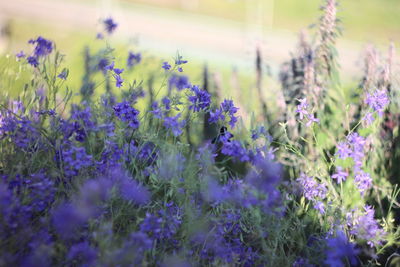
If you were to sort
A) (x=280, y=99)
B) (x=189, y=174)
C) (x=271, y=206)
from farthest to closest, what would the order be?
1. (x=280, y=99)
2. (x=189, y=174)
3. (x=271, y=206)

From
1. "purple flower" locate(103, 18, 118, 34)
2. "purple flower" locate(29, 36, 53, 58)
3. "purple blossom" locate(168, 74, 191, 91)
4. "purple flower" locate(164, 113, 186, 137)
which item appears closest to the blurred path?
"purple flower" locate(103, 18, 118, 34)

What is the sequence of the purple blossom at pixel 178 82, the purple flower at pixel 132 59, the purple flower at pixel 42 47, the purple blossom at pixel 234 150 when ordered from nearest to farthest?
the purple blossom at pixel 234 150 → the purple flower at pixel 42 47 → the purple blossom at pixel 178 82 → the purple flower at pixel 132 59

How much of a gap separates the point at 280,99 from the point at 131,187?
4.27 ft

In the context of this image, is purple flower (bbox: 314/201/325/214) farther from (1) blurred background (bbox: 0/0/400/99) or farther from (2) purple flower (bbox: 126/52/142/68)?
(1) blurred background (bbox: 0/0/400/99)

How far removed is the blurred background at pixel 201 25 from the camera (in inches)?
314

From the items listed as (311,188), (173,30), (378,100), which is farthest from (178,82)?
(173,30)

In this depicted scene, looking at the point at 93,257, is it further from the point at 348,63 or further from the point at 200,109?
the point at 348,63

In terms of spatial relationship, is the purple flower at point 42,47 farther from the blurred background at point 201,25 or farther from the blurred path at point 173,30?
the blurred path at point 173,30

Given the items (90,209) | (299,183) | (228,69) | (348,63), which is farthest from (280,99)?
(348,63)

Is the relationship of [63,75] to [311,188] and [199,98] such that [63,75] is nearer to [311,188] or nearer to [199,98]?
[199,98]

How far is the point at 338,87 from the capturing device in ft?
9.42

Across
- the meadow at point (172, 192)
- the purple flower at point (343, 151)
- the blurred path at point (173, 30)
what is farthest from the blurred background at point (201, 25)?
the purple flower at point (343, 151)

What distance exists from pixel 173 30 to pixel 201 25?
0.85 m

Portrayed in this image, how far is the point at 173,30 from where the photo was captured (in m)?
9.73
